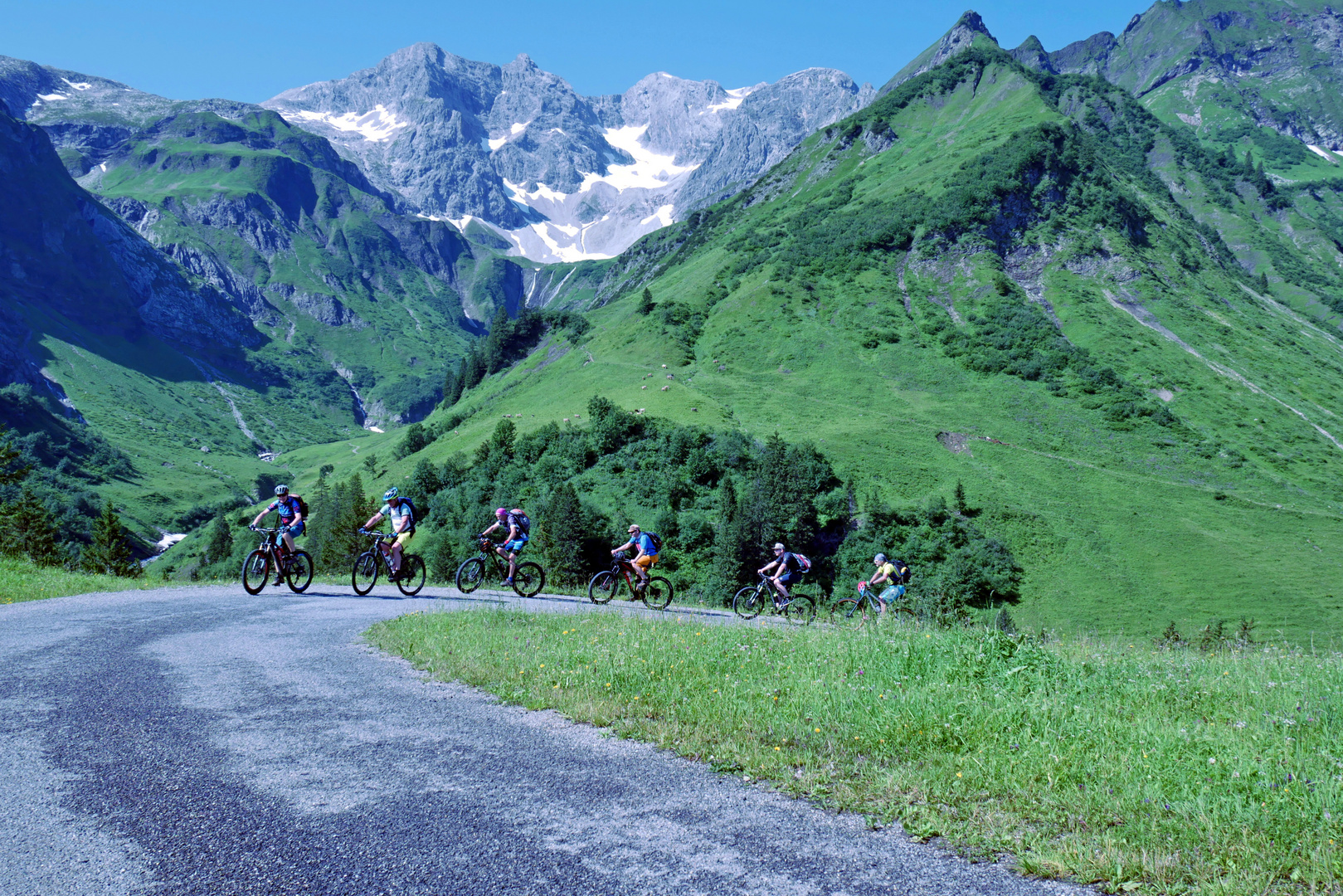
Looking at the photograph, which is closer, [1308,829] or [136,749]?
[1308,829]

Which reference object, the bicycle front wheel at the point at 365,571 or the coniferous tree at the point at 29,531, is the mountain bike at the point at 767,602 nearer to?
the bicycle front wheel at the point at 365,571

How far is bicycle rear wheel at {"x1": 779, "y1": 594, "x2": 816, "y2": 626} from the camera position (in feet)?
69.0

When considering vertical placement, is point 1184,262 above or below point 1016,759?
above

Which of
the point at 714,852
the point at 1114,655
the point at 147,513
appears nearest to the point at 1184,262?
the point at 1114,655

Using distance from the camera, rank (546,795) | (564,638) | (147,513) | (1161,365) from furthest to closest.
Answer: (147,513)
(1161,365)
(564,638)
(546,795)

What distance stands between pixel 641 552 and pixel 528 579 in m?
4.09

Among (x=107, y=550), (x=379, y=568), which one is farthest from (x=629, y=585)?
(x=107, y=550)

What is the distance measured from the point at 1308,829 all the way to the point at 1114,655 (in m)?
7.36

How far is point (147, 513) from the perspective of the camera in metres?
174

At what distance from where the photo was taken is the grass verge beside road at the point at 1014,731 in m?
5.45

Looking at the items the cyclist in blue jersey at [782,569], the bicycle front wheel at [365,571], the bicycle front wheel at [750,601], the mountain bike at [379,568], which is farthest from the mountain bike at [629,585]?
the bicycle front wheel at [365,571]

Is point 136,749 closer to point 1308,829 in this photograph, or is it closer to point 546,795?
point 546,795

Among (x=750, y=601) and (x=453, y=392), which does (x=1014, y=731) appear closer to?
(x=750, y=601)

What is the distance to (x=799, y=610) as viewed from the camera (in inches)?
911
